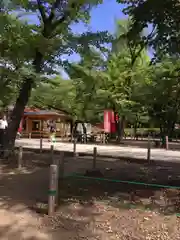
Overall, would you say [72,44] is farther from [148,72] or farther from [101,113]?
[101,113]

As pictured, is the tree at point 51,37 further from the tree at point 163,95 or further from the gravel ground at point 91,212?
the tree at point 163,95

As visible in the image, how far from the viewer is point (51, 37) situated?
12.1 metres

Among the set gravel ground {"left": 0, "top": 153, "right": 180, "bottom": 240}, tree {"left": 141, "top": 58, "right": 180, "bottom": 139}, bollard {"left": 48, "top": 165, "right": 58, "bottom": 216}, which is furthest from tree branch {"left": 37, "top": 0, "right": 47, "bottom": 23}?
tree {"left": 141, "top": 58, "right": 180, "bottom": 139}

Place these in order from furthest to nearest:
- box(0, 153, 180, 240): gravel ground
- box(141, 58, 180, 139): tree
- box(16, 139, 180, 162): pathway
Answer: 1. box(141, 58, 180, 139): tree
2. box(16, 139, 180, 162): pathway
3. box(0, 153, 180, 240): gravel ground

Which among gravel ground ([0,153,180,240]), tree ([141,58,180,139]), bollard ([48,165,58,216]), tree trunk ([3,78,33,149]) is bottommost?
gravel ground ([0,153,180,240])

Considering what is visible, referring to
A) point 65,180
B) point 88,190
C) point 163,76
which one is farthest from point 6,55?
point 163,76

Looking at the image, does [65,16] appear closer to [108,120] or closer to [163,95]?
[163,95]

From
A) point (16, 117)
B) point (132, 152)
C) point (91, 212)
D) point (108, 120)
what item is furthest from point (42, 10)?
point (108, 120)

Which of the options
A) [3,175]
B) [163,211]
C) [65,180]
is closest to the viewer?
[163,211]

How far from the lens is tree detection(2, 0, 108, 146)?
11336 mm

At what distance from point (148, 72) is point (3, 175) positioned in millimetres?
19422

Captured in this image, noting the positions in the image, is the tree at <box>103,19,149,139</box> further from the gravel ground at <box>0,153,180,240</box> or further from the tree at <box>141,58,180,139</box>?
the gravel ground at <box>0,153,180,240</box>

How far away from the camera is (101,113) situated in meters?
29.3

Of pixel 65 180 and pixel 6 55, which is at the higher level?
pixel 6 55
